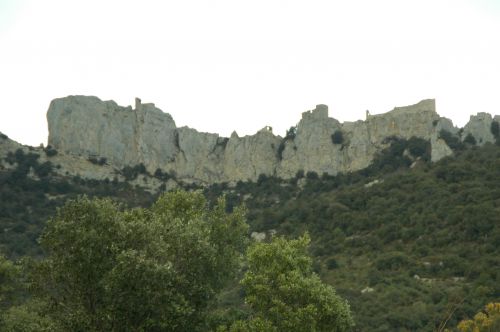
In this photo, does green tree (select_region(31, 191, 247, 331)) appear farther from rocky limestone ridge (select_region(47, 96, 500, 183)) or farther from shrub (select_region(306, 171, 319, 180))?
rocky limestone ridge (select_region(47, 96, 500, 183))

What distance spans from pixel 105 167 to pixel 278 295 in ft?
333

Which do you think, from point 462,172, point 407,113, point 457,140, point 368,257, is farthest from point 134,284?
point 407,113

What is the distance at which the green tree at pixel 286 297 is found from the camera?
1018 inches

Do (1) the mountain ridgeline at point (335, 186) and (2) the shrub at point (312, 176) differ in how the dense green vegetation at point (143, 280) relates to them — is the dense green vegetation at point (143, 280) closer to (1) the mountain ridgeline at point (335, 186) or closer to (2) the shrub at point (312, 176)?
(1) the mountain ridgeline at point (335, 186)

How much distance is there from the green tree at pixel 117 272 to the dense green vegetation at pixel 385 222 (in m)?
9.46

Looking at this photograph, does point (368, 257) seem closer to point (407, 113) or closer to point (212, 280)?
point (212, 280)

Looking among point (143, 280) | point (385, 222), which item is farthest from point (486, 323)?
point (385, 222)

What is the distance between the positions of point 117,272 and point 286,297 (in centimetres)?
970

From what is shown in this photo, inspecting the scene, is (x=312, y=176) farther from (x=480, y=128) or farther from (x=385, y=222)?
(x=385, y=222)

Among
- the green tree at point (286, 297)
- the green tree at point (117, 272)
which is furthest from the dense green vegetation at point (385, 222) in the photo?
the green tree at point (117, 272)

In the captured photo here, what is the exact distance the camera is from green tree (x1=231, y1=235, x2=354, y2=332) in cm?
2586

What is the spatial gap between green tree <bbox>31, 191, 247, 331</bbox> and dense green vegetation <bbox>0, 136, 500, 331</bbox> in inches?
372

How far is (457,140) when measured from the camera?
377ft

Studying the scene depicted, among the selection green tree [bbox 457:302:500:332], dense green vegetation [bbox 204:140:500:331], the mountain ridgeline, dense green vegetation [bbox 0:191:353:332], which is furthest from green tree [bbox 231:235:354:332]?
green tree [bbox 457:302:500:332]
